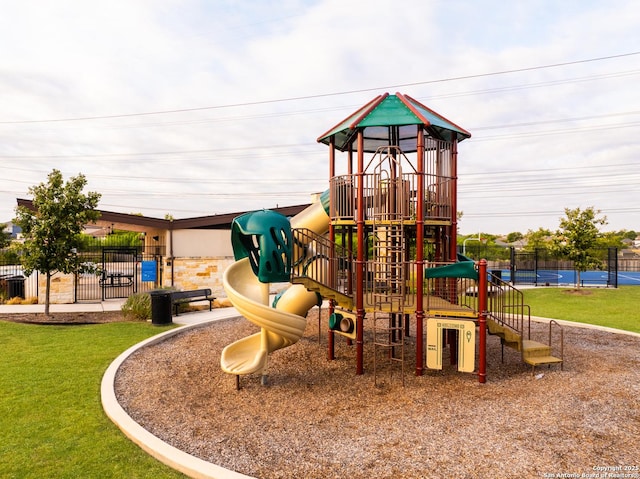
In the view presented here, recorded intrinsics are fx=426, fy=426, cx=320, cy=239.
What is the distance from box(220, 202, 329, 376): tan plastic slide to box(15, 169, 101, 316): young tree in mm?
10359

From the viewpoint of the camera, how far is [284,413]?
7184 mm

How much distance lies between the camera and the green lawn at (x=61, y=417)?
17.4 feet

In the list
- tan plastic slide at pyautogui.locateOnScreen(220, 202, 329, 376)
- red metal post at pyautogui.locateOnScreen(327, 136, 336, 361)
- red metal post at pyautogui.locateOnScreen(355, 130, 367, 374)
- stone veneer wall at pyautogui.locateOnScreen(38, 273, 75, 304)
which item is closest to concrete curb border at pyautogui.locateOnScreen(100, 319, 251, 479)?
tan plastic slide at pyautogui.locateOnScreen(220, 202, 329, 376)

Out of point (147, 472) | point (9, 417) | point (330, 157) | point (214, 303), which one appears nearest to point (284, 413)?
point (147, 472)

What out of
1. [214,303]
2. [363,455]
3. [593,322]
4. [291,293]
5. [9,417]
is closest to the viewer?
[363,455]

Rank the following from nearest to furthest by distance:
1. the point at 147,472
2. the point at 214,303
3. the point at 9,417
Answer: the point at 147,472, the point at 9,417, the point at 214,303

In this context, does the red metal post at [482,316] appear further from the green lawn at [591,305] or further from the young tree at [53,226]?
the young tree at [53,226]

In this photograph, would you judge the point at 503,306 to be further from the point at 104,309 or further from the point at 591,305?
the point at 104,309

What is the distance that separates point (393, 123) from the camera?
357 inches

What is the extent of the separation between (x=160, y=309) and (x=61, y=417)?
7.77 meters

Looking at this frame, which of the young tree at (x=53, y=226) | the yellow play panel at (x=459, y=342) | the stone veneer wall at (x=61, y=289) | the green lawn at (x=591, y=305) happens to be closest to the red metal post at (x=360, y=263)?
the yellow play panel at (x=459, y=342)

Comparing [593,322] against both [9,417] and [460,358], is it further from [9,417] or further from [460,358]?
[9,417]

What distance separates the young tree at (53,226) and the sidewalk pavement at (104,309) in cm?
160

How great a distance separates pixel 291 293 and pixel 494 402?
487 centimetres
